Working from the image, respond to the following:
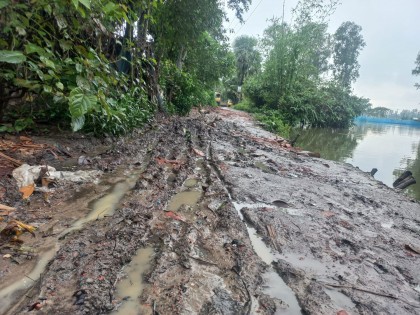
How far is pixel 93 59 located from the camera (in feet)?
9.52

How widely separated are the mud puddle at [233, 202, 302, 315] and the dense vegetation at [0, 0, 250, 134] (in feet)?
5.90

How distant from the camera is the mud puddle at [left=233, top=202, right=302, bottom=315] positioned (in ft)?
4.39

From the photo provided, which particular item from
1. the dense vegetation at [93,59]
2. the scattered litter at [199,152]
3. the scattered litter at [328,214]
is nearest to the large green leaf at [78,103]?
the dense vegetation at [93,59]

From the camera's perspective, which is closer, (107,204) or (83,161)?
(107,204)

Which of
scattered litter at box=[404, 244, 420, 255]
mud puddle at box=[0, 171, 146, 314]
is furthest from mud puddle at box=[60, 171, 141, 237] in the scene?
scattered litter at box=[404, 244, 420, 255]

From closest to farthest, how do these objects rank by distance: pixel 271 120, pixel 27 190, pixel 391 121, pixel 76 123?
pixel 27 190, pixel 76 123, pixel 271 120, pixel 391 121

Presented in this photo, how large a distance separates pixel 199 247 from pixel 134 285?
1.68 ft

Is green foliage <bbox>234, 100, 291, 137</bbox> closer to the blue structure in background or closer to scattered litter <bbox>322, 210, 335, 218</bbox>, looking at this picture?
scattered litter <bbox>322, 210, 335, 218</bbox>

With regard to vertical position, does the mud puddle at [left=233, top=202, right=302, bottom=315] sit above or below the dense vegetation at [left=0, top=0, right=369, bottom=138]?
below

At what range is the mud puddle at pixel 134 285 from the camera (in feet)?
Answer: 3.81

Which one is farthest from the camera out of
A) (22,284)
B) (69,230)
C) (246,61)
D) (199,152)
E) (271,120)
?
(246,61)

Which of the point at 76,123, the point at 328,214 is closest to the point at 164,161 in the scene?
the point at 76,123

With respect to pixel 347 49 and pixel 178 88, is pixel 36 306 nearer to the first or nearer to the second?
pixel 178 88

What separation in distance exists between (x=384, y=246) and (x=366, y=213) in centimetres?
85
